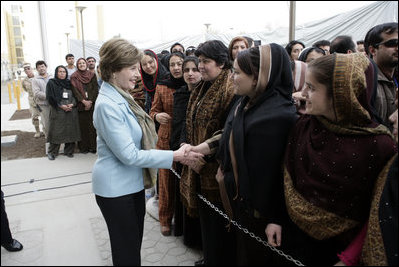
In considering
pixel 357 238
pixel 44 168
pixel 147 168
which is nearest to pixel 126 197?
pixel 147 168

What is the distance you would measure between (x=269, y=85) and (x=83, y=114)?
5432mm

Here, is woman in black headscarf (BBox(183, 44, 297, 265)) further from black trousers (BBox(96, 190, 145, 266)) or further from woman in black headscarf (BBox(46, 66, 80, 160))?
woman in black headscarf (BBox(46, 66, 80, 160))

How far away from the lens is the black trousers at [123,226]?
1.66 meters

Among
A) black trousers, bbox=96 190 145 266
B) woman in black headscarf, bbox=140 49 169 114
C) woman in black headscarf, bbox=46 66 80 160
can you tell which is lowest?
woman in black headscarf, bbox=46 66 80 160

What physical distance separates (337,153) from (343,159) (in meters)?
0.03

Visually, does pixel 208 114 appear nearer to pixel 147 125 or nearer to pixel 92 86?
pixel 147 125

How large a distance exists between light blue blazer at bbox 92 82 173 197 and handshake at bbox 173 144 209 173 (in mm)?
107

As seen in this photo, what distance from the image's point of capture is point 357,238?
122cm

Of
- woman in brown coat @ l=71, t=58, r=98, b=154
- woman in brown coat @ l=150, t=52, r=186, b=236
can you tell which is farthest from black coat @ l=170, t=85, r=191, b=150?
woman in brown coat @ l=71, t=58, r=98, b=154

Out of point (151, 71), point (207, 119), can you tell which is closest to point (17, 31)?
point (207, 119)

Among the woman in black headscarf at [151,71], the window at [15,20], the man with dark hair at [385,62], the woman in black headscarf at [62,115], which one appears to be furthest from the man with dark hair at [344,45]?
the woman in black headscarf at [62,115]

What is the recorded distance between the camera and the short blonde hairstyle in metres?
1.61

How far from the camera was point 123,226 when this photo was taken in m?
1.68

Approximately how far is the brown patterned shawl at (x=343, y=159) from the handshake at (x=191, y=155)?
2.41 ft
